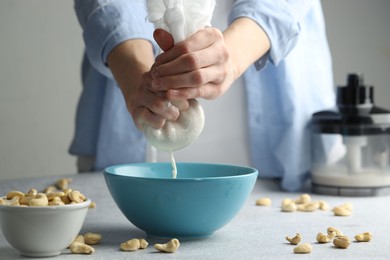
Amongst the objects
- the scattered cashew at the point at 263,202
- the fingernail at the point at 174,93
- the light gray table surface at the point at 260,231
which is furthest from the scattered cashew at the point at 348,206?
the fingernail at the point at 174,93

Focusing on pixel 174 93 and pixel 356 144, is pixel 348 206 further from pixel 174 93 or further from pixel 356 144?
pixel 174 93

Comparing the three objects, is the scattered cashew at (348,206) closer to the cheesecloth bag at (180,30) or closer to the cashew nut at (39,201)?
the cheesecloth bag at (180,30)

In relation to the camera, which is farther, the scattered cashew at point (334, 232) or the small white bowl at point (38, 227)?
the scattered cashew at point (334, 232)

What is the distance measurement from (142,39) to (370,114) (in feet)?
1.34

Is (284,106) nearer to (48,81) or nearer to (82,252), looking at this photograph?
(82,252)

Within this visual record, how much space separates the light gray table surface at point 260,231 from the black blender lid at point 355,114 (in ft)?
0.40

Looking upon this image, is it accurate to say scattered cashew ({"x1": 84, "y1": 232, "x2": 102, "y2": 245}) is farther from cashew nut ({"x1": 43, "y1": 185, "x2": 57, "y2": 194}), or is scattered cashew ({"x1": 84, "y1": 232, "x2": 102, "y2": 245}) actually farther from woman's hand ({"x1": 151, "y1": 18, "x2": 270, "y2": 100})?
cashew nut ({"x1": 43, "y1": 185, "x2": 57, "y2": 194})

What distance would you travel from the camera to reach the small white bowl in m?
0.74

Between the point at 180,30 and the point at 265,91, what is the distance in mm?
538

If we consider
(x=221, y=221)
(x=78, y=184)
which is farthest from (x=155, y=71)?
(x=78, y=184)

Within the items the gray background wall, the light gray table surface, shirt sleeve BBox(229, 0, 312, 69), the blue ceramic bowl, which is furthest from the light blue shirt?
the gray background wall

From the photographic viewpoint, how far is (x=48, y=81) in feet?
8.00

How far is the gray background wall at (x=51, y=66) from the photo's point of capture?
7.55ft

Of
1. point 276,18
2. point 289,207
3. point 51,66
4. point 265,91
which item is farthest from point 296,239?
point 51,66
